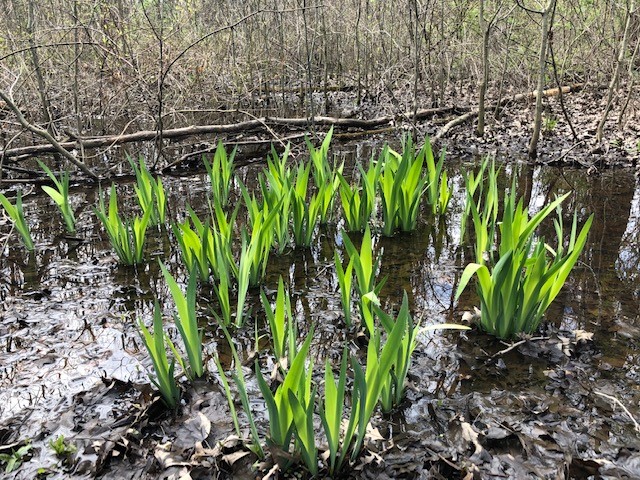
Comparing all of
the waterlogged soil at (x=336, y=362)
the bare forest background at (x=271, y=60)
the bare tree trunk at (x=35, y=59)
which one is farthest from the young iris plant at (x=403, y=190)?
the bare tree trunk at (x=35, y=59)

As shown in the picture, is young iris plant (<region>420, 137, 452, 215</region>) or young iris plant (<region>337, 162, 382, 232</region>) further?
young iris plant (<region>420, 137, 452, 215</region>)

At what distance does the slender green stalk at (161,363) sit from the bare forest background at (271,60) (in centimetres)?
420

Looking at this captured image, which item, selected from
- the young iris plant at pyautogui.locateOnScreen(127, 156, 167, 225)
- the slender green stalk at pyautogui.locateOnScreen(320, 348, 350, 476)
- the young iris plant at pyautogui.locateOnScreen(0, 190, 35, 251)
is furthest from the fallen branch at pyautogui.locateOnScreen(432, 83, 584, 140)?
the slender green stalk at pyautogui.locateOnScreen(320, 348, 350, 476)

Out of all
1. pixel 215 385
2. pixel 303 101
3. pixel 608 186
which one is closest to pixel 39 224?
pixel 215 385

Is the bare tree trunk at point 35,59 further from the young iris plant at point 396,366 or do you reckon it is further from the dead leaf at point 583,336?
the dead leaf at point 583,336

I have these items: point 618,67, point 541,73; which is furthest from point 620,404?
point 618,67

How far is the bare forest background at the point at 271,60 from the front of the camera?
645 centimetres

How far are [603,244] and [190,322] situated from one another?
2883 mm

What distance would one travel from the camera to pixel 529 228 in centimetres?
226

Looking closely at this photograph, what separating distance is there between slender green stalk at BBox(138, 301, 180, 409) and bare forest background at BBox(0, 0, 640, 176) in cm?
420

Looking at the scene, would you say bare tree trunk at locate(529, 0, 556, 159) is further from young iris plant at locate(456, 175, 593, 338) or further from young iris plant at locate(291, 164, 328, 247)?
young iris plant at locate(456, 175, 593, 338)

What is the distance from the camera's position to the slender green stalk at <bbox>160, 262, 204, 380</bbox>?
1.77 m

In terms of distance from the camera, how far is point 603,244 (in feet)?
11.0

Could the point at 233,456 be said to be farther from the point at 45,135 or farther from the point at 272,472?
the point at 45,135
